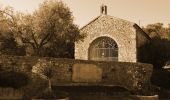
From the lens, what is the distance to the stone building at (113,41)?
116ft

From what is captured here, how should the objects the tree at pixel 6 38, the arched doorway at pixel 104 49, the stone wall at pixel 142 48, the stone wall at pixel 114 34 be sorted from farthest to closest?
1. the arched doorway at pixel 104 49
2. the stone wall at pixel 142 48
3. the stone wall at pixel 114 34
4. the tree at pixel 6 38

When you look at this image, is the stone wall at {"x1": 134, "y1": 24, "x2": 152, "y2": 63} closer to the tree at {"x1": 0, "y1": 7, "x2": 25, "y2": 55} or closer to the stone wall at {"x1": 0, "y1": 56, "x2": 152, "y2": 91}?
the stone wall at {"x1": 0, "y1": 56, "x2": 152, "y2": 91}

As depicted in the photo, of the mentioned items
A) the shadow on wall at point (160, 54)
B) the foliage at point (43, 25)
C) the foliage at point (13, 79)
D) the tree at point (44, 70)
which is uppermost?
the foliage at point (43, 25)

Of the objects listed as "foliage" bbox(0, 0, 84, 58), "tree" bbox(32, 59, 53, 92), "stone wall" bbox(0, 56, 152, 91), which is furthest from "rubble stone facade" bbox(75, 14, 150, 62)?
"tree" bbox(32, 59, 53, 92)

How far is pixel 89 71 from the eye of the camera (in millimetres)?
21938

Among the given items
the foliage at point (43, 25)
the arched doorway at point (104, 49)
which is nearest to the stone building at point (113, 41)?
the arched doorway at point (104, 49)

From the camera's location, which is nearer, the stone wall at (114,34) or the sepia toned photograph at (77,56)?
the sepia toned photograph at (77,56)

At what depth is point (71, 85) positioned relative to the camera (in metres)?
20.9

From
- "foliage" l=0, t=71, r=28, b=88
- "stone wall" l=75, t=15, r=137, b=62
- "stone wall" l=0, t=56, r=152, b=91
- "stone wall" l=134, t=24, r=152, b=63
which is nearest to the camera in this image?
"foliage" l=0, t=71, r=28, b=88

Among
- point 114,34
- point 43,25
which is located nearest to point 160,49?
point 114,34

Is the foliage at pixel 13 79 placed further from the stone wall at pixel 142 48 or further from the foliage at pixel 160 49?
→ the foliage at pixel 160 49

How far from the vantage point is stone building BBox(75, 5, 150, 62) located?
35.2m

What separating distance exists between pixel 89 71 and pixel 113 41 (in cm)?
1563

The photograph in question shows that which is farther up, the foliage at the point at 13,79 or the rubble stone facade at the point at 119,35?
the rubble stone facade at the point at 119,35
